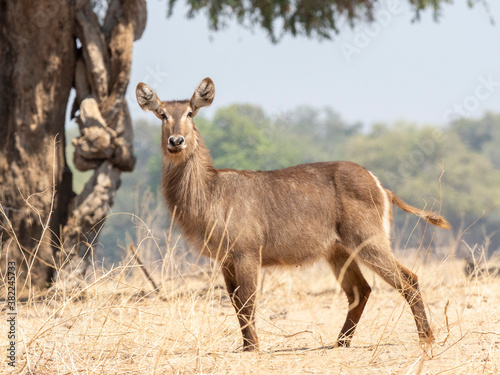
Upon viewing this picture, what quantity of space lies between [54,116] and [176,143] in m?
3.58

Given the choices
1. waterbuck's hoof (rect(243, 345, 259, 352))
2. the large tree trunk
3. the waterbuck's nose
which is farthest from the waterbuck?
the large tree trunk

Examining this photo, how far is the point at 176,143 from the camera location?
473 centimetres

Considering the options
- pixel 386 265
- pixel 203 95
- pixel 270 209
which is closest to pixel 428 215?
pixel 386 265

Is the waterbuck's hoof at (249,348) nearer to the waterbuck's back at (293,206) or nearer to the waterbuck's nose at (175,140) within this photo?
the waterbuck's back at (293,206)

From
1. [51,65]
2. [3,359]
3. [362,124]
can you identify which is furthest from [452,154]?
[3,359]

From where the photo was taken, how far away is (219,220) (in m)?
4.79

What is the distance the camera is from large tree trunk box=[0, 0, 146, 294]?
24.8 feet

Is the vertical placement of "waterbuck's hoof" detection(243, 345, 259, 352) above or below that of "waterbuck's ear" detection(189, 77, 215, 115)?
below

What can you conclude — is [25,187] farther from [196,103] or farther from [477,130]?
[477,130]

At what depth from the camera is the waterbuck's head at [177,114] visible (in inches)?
191

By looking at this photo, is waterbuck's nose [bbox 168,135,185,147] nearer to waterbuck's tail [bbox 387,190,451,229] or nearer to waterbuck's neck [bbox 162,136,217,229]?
waterbuck's neck [bbox 162,136,217,229]

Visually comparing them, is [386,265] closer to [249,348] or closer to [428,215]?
[428,215]

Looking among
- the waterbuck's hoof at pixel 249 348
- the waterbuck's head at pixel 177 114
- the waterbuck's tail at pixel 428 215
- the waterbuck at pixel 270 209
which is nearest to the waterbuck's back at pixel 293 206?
the waterbuck at pixel 270 209

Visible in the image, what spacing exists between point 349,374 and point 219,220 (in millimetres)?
1602
